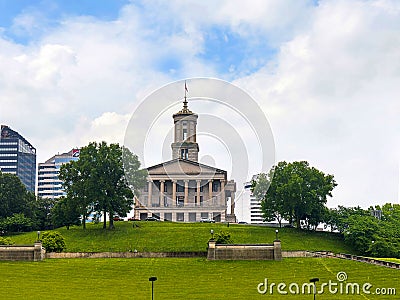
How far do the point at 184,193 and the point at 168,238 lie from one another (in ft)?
154

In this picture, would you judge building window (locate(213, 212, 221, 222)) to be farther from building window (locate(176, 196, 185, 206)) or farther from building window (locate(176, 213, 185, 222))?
building window (locate(176, 196, 185, 206))

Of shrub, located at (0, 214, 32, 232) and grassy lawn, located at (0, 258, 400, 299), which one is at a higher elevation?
shrub, located at (0, 214, 32, 232)

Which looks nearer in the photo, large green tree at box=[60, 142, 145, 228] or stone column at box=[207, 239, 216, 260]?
stone column at box=[207, 239, 216, 260]

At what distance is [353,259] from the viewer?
6356cm

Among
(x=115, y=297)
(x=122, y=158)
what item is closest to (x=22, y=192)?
(x=122, y=158)

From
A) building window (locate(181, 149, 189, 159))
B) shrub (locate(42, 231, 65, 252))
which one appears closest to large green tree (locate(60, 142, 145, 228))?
shrub (locate(42, 231, 65, 252))

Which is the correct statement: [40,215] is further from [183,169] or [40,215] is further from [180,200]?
[180,200]

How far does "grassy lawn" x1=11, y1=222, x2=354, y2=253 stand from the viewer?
8219cm

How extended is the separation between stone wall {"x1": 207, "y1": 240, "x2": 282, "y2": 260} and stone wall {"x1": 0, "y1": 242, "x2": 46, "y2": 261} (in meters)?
15.4

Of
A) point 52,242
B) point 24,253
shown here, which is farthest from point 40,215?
point 24,253

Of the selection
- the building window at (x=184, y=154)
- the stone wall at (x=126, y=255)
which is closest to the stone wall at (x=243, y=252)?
the stone wall at (x=126, y=255)

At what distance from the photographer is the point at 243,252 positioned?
6344cm

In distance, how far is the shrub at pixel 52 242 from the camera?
7138cm

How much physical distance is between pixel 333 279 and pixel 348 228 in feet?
135
